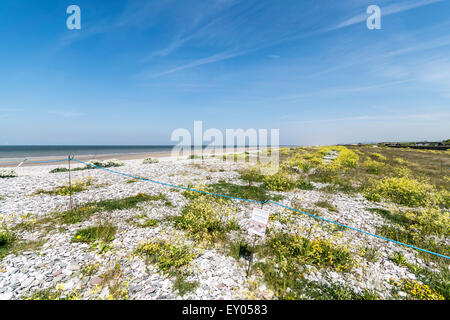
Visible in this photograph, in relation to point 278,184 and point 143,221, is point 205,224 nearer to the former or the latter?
point 143,221

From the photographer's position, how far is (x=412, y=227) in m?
9.30

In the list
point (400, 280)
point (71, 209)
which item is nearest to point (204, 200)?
point (71, 209)

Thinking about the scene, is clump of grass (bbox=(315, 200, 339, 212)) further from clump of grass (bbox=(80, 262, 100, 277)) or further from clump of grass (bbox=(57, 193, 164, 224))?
clump of grass (bbox=(80, 262, 100, 277))

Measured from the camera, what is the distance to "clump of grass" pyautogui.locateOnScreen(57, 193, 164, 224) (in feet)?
30.3

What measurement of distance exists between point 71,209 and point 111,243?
5.10 meters

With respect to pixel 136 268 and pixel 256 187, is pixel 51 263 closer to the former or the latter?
pixel 136 268

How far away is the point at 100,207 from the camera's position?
10.6 meters

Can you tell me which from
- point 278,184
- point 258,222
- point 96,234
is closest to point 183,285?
point 258,222

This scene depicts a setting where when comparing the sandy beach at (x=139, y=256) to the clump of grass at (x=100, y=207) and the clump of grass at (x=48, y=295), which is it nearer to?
the clump of grass at (x=48, y=295)

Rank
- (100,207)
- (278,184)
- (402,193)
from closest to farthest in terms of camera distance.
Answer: (100,207)
(402,193)
(278,184)

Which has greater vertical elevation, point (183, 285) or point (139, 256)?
point (139, 256)

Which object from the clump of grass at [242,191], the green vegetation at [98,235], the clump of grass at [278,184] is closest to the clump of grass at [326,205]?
the clump of grass at [242,191]

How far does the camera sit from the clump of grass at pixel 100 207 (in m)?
9.23

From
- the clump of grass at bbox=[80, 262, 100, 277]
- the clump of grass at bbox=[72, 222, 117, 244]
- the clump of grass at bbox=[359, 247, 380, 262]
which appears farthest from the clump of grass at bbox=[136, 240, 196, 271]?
the clump of grass at bbox=[359, 247, 380, 262]
